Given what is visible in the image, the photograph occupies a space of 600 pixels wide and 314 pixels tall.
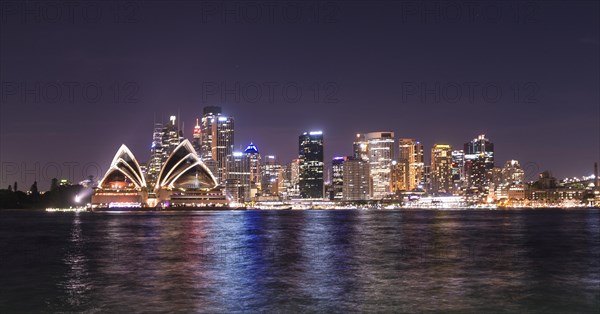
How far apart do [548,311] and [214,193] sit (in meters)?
138

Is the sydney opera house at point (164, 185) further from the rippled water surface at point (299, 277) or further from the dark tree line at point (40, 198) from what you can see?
the rippled water surface at point (299, 277)

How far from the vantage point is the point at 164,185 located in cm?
14325

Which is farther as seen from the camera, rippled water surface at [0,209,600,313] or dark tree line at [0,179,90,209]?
dark tree line at [0,179,90,209]

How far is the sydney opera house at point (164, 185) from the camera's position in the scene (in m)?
137

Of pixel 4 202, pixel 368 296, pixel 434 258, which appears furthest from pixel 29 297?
pixel 4 202

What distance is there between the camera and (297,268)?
28.3 m

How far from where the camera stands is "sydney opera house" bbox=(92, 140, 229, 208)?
137 meters

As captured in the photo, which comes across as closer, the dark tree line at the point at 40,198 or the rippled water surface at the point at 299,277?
the rippled water surface at the point at 299,277

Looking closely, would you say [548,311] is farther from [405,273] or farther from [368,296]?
[405,273]

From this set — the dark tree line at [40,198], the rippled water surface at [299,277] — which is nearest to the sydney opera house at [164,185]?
the dark tree line at [40,198]

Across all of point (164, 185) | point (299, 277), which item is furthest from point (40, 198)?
point (299, 277)

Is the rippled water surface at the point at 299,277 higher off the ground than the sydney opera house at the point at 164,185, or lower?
lower

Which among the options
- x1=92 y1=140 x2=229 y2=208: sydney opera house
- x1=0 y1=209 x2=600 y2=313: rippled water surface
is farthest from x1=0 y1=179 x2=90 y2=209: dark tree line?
x1=0 y1=209 x2=600 y2=313: rippled water surface

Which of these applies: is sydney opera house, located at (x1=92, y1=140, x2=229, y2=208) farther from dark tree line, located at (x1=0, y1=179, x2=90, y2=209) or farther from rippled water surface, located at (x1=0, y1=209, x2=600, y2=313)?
rippled water surface, located at (x1=0, y1=209, x2=600, y2=313)
